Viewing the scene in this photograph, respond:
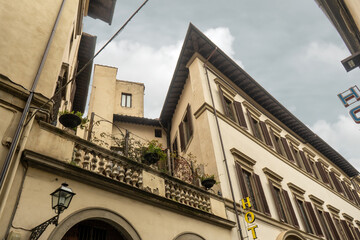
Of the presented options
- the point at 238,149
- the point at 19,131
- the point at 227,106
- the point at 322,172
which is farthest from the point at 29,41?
the point at 322,172

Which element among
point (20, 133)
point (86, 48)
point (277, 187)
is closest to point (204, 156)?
point (277, 187)

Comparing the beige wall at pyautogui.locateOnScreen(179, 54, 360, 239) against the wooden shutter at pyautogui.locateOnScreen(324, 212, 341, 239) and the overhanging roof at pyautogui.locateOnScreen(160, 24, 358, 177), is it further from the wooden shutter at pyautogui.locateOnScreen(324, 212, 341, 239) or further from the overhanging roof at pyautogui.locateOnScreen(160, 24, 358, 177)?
the wooden shutter at pyautogui.locateOnScreen(324, 212, 341, 239)

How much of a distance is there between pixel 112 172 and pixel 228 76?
1028 centimetres

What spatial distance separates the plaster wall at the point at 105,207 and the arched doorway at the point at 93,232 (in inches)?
16.7

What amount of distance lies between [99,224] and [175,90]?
10.7 m

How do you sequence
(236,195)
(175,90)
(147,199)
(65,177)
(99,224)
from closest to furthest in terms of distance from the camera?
(65,177)
(99,224)
(147,199)
(236,195)
(175,90)

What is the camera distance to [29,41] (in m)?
6.64

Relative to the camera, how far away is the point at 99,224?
247 inches

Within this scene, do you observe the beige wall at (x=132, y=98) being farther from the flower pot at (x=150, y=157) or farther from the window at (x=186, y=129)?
the flower pot at (x=150, y=157)

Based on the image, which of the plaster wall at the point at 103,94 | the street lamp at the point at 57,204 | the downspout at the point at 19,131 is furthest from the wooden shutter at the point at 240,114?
the street lamp at the point at 57,204

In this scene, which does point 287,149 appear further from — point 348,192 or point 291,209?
point 348,192

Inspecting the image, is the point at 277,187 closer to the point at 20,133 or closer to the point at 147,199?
the point at 147,199

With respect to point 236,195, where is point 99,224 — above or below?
below

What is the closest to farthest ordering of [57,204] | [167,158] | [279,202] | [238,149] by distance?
1. [57,204]
2. [167,158]
3. [238,149]
4. [279,202]
